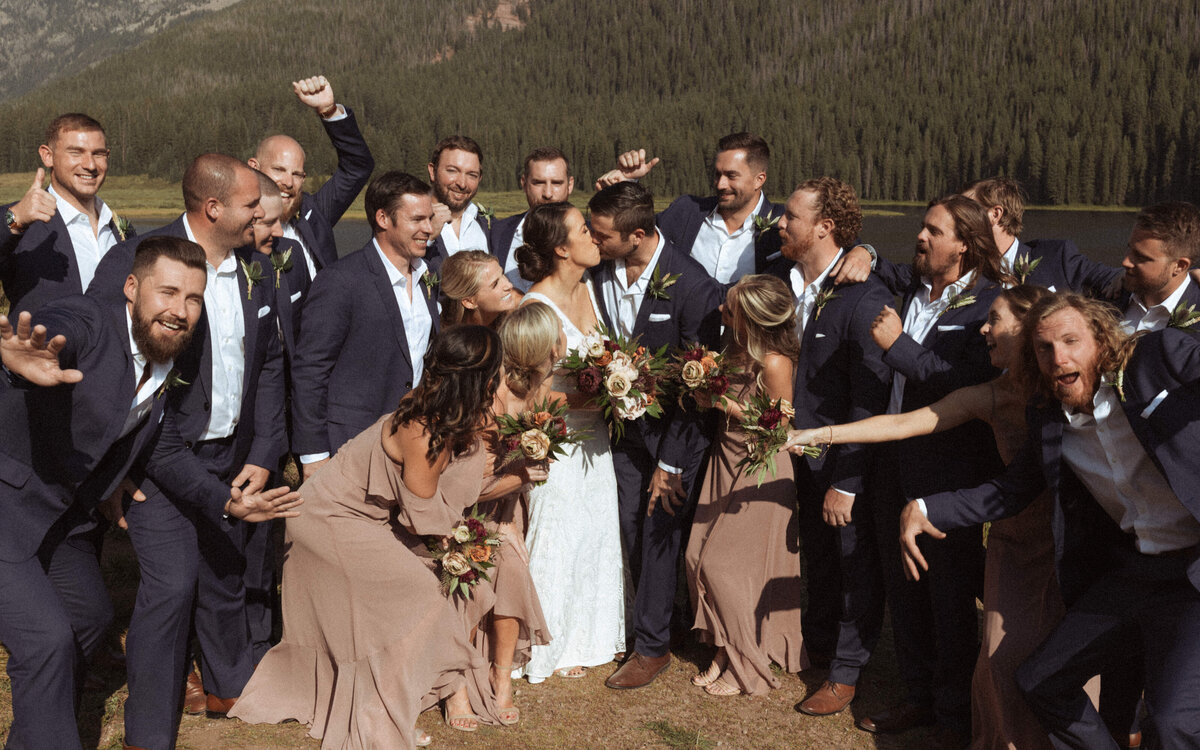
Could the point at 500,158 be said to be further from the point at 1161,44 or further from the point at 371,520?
the point at 371,520

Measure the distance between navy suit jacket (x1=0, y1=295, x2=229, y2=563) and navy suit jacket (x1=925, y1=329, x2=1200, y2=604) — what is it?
173 inches

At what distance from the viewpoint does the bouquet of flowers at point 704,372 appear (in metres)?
6.11

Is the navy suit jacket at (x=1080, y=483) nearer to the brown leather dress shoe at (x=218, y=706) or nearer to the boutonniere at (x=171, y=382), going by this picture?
the boutonniere at (x=171, y=382)

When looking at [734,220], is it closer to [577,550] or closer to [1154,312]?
[577,550]

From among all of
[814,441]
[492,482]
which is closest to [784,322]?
[814,441]

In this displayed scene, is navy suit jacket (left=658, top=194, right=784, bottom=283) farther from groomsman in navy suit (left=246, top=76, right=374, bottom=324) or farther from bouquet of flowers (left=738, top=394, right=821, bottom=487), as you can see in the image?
groomsman in navy suit (left=246, top=76, right=374, bottom=324)

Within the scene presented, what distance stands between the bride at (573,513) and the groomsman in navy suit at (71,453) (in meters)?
2.00

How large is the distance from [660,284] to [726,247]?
1.59 m

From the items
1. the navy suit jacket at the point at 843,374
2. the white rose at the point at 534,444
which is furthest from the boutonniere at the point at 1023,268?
the white rose at the point at 534,444

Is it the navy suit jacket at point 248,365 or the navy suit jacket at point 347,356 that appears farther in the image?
the navy suit jacket at point 347,356

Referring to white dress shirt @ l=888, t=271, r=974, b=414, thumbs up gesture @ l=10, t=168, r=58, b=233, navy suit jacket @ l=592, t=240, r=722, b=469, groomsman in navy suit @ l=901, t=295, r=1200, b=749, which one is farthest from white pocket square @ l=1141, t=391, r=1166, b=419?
thumbs up gesture @ l=10, t=168, r=58, b=233

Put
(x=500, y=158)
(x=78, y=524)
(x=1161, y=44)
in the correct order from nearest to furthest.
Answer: (x=78, y=524)
(x=1161, y=44)
(x=500, y=158)

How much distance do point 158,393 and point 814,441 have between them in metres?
3.76

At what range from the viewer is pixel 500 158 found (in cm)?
13675
